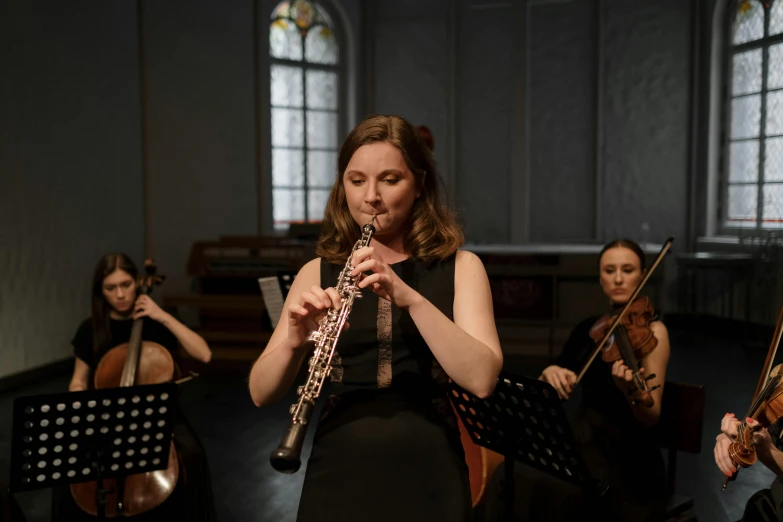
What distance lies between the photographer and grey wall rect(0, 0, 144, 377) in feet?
22.1

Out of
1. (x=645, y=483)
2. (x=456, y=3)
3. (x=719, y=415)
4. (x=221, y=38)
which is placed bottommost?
(x=719, y=415)

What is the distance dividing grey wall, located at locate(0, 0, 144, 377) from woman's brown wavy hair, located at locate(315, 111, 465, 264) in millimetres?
5634

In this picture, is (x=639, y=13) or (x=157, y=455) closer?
(x=157, y=455)

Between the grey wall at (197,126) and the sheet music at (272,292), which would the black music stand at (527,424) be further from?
the grey wall at (197,126)

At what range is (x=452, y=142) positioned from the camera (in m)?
10.5

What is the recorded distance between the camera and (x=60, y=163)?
744 cm

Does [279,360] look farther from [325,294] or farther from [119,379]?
[119,379]

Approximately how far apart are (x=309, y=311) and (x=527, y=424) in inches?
44.1

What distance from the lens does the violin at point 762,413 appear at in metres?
1.85

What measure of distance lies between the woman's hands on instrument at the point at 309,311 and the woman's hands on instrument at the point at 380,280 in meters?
0.07

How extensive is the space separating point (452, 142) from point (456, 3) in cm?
184

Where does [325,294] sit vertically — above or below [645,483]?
above

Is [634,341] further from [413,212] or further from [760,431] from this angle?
[413,212]

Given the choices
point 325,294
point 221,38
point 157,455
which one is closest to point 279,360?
point 325,294
